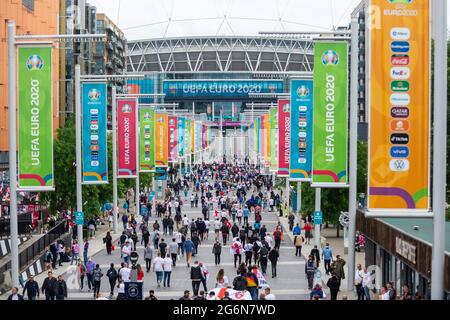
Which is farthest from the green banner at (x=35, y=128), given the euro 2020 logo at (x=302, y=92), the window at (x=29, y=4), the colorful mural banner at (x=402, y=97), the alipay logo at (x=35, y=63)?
the window at (x=29, y=4)

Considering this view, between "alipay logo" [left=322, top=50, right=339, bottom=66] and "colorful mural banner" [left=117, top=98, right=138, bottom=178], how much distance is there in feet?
72.4

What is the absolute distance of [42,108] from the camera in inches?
1073

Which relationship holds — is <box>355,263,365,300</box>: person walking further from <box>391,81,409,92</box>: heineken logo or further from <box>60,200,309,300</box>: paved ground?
<box>391,81,409,92</box>: heineken logo

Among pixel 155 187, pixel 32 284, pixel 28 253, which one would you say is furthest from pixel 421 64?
pixel 155 187

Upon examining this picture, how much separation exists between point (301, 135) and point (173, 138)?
139 ft

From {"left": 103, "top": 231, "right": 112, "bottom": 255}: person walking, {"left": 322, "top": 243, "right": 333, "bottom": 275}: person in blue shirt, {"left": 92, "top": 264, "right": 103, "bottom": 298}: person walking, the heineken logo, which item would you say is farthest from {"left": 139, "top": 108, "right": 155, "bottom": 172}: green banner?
the heineken logo

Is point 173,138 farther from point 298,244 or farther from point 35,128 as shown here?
point 35,128

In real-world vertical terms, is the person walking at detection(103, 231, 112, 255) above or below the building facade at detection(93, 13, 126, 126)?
below

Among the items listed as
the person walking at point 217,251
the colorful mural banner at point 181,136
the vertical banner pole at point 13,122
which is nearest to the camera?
the vertical banner pole at point 13,122

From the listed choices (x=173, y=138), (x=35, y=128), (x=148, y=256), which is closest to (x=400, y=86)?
(x=35, y=128)

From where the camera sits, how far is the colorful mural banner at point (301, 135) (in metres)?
36.6

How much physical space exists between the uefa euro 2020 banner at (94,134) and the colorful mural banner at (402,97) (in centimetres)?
2324

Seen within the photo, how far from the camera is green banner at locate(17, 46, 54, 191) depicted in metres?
27.0

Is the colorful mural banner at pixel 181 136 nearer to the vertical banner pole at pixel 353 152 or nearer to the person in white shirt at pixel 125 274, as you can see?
the vertical banner pole at pixel 353 152
